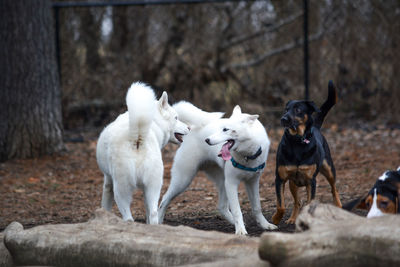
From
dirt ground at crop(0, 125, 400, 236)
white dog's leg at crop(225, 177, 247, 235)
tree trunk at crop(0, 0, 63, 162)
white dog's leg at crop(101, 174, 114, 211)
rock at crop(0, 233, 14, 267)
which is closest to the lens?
rock at crop(0, 233, 14, 267)

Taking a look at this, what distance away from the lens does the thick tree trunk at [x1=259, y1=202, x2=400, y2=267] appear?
3150 mm

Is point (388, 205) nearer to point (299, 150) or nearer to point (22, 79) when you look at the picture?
point (299, 150)

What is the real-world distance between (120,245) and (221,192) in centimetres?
267

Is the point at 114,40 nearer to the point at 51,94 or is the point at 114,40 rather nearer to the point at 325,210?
the point at 51,94

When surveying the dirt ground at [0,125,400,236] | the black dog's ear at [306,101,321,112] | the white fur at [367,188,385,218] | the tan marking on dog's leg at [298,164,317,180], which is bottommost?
the dirt ground at [0,125,400,236]

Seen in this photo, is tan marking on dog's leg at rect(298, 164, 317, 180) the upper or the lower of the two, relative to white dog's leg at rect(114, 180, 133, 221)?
upper

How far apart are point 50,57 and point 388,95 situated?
7523 mm

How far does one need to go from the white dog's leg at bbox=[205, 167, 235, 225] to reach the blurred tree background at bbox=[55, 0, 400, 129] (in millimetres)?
6098

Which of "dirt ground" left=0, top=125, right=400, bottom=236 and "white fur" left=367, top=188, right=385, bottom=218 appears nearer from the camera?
"white fur" left=367, top=188, right=385, bottom=218

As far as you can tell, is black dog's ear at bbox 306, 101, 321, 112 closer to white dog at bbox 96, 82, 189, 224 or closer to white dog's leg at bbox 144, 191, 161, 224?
white dog at bbox 96, 82, 189, 224

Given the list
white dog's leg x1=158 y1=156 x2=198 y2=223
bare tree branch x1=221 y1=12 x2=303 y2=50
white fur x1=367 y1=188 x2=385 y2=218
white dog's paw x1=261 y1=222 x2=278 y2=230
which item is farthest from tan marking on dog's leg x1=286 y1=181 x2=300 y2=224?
bare tree branch x1=221 y1=12 x2=303 y2=50

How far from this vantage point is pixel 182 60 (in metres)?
13.2

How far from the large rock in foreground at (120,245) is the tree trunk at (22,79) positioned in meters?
5.60

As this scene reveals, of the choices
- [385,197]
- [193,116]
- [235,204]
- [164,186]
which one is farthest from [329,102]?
[164,186]
